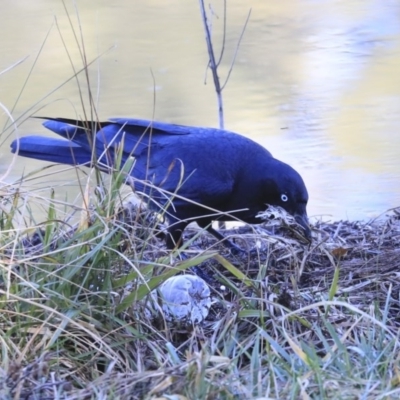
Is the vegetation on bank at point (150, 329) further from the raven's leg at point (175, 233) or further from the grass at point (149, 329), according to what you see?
the raven's leg at point (175, 233)

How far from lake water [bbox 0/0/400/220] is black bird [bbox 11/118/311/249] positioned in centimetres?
31

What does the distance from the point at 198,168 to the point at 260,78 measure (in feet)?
9.24

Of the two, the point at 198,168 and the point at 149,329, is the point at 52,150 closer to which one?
the point at 198,168

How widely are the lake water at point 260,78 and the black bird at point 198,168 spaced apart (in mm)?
315

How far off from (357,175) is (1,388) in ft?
10.4

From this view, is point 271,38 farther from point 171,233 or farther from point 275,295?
point 275,295

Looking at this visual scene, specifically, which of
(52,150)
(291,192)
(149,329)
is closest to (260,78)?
(52,150)

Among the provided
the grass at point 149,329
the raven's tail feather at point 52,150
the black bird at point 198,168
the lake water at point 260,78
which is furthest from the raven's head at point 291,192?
the raven's tail feather at point 52,150

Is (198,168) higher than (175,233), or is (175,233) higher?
(198,168)

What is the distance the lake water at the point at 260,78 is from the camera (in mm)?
4855

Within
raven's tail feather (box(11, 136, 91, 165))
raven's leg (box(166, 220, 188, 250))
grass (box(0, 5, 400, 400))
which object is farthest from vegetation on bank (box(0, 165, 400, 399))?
raven's tail feather (box(11, 136, 91, 165))

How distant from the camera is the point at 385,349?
223 cm

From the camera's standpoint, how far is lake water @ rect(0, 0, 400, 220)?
15.9ft

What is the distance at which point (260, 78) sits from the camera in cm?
623
